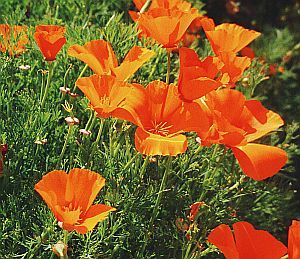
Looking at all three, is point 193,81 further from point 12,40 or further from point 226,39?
point 12,40

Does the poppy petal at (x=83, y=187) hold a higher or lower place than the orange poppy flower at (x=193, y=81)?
lower

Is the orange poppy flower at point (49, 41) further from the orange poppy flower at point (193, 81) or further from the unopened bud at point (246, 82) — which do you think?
the unopened bud at point (246, 82)

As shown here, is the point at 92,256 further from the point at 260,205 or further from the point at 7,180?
the point at 260,205

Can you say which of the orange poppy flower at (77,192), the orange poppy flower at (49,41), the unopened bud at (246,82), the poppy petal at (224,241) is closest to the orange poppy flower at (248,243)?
the poppy petal at (224,241)

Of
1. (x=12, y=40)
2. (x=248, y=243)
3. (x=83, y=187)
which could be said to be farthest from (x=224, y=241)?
(x=12, y=40)

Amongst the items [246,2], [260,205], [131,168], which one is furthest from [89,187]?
[246,2]

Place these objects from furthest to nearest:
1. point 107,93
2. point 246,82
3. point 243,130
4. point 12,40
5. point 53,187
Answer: point 246,82 < point 12,40 < point 243,130 < point 107,93 < point 53,187
